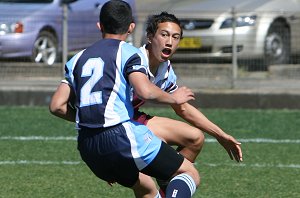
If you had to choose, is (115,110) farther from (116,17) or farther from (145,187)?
(145,187)

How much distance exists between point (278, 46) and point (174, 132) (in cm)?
884

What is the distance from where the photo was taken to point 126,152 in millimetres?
5945

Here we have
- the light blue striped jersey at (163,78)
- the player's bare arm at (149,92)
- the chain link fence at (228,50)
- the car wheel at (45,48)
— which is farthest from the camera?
the car wheel at (45,48)

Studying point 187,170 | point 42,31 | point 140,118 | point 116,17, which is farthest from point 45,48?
point 116,17

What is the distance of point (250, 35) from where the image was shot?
15.1 m

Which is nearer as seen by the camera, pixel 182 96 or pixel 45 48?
pixel 182 96

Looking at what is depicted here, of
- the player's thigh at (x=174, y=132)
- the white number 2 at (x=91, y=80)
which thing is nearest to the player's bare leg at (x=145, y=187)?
the player's thigh at (x=174, y=132)

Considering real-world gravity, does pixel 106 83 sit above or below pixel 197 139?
above

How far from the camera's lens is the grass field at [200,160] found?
823 centimetres

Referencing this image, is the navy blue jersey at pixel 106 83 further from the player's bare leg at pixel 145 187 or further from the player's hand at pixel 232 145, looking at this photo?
the player's hand at pixel 232 145

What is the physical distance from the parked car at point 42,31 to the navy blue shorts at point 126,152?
9.09 m

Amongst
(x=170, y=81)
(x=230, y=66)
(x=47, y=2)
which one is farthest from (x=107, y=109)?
(x=47, y=2)

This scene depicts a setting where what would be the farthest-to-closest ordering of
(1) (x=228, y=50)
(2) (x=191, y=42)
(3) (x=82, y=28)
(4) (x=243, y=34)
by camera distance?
(2) (x=191, y=42) → (3) (x=82, y=28) → (4) (x=243, y=34) → (1) (x=228, y=50)

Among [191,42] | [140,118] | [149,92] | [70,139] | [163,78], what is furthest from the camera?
[191,42]
